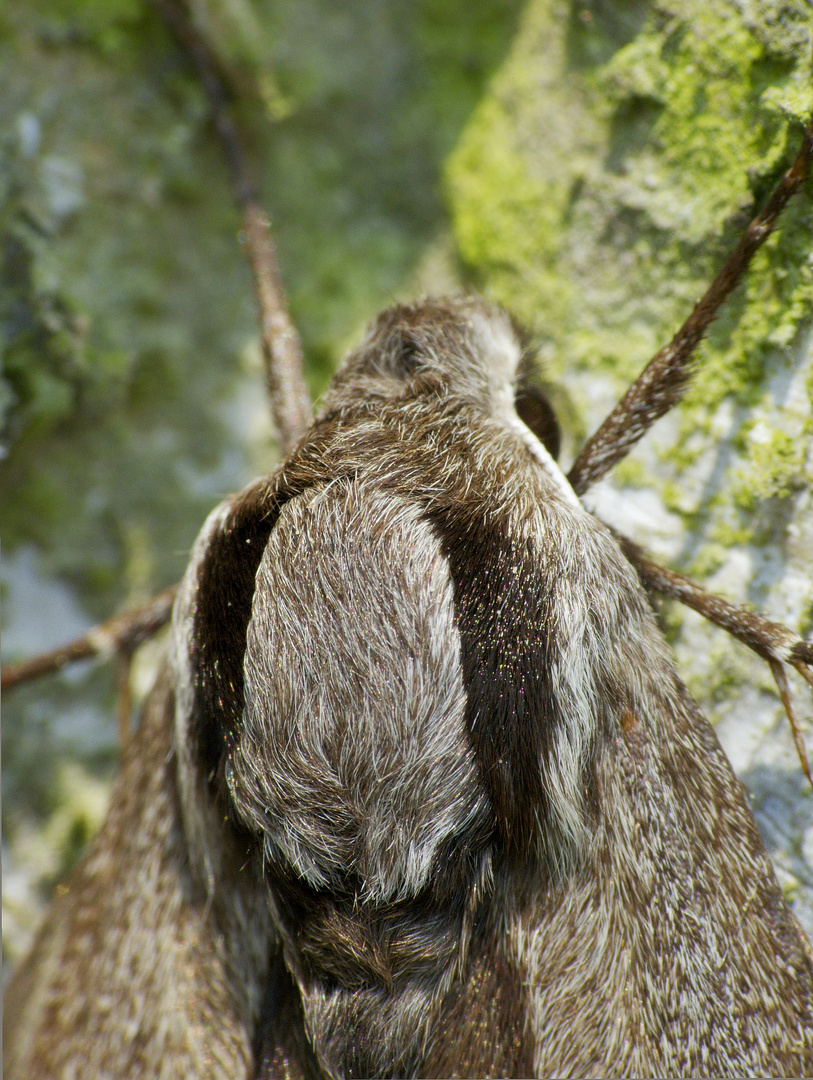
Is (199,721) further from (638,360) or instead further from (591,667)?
(638,360)

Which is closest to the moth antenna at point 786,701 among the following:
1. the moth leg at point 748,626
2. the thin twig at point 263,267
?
the moth leg at point 748,626

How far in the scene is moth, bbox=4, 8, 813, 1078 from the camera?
51.6 inches

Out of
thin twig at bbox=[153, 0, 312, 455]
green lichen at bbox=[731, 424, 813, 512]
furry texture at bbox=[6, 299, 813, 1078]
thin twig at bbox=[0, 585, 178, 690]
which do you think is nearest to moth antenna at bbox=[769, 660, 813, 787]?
furry texture at bbox=[6, 299, 813, 1078]

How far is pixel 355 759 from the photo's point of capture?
51.6 inches

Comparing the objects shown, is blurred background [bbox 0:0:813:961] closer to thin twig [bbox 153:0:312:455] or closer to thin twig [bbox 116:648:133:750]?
thin twig [bbox 153:0:312:455]

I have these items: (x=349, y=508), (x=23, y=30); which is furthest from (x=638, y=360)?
(x=23, y=30)

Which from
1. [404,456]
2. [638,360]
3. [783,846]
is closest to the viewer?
[404,456]

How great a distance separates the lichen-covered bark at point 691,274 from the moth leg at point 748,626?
147 millimetres

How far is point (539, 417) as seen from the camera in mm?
1745

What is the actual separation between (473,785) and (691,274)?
1.24 m

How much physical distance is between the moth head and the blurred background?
0.34m

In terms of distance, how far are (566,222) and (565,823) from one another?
1470 millimetres

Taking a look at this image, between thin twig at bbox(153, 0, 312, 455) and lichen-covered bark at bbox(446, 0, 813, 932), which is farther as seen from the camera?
thin twig at bbox(153, 0, 312, 455)

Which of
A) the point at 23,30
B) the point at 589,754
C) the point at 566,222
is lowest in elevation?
the point at 589,754
